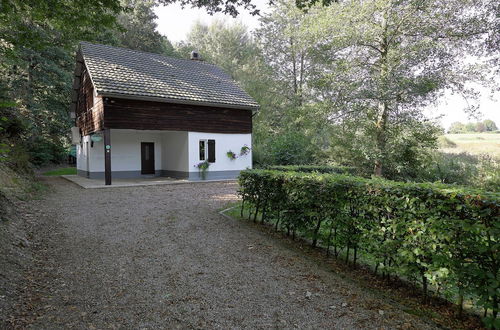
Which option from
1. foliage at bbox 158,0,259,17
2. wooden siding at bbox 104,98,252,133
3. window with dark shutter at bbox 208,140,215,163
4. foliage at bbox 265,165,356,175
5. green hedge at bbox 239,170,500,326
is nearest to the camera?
green hedge at bbox 239,170,500,326

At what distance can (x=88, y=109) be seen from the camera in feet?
58.6

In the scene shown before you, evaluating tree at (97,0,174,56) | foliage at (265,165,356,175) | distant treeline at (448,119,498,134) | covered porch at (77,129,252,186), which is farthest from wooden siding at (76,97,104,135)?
distant treeline at (448,119,498,134)

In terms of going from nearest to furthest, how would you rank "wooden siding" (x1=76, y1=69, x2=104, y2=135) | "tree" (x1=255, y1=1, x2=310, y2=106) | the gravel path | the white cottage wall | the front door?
the gravel path
"wooden siding" (x1=76, y1=69, x2=104, y2=135)
the white cottage wall
the front door
"tree" (x1=255, y1=1, x2=310, y2=106)

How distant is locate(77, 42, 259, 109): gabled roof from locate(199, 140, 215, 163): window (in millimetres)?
2172

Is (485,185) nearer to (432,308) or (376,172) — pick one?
(376,172)

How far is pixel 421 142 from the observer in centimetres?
1555

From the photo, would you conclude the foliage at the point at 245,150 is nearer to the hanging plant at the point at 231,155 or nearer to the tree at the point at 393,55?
the hanging plant at the point at 231,155

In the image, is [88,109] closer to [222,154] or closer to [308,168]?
[222,154]

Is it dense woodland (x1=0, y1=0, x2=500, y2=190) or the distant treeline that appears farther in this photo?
the distant treeline

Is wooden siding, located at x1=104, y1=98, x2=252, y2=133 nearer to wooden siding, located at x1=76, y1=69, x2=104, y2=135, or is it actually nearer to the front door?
wooden siding, located at x1=76, y1=69, x2=104, y2=135

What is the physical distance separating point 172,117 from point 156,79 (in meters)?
2.32

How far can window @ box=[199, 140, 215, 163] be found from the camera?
1737 centimetres

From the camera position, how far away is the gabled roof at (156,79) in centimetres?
1483

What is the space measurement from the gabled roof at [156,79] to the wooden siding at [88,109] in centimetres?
123
